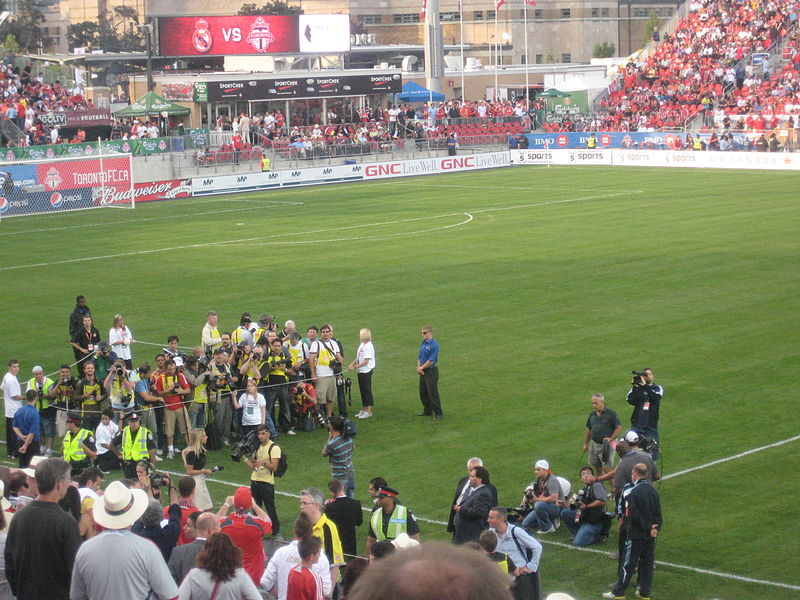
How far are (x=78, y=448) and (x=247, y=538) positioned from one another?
6.91m

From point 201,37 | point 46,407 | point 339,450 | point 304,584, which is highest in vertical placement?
point 201,37

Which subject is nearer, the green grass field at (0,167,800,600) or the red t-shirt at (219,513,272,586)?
the red t-shirt at (219,513,272,586)

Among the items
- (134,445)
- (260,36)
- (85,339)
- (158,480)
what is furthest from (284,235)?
(260,36)

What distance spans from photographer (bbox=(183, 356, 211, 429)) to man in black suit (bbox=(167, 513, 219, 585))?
912 cm

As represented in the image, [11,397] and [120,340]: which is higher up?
[120,340]

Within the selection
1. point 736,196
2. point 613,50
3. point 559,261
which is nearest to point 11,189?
point 559,261

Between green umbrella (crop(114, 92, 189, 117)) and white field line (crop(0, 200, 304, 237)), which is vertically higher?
green umbrella (crop(114, 92, 189, 117))

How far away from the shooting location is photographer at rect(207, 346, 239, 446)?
18.2m

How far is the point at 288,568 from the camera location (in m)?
8.95

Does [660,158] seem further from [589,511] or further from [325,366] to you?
[589,511]

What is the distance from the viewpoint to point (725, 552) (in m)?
13.2

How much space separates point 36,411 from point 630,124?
61.9 metres

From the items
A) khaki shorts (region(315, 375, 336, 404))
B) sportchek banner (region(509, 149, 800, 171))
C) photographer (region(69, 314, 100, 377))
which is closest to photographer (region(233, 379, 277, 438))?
khaki shorts (region(315, 375, 336, 404))

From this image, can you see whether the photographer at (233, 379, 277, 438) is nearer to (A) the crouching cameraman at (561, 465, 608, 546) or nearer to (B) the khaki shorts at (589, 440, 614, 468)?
(B) the khaki shorts at (589, 440, 614, 468)
